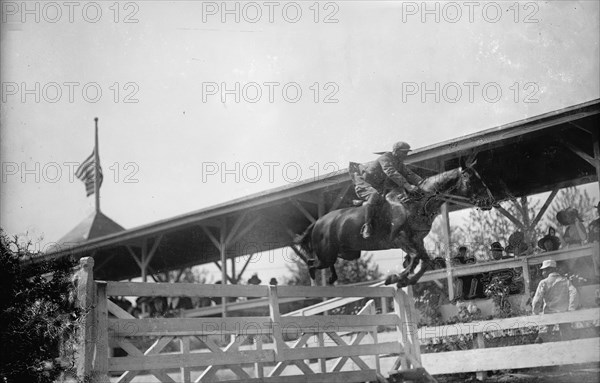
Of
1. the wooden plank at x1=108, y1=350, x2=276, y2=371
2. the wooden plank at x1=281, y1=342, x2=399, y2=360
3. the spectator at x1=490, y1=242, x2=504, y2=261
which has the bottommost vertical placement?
the wooden plank at x1=281, y1=342, x2=399, y2=360

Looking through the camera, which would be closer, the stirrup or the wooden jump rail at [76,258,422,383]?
the wooden jump rail at [76,258,422,383]

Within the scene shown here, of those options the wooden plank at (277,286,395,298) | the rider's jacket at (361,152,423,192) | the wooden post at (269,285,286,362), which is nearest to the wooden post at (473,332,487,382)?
the wooden plank at (277,286,395,298)

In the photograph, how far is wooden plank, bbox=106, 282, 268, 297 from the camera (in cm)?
711

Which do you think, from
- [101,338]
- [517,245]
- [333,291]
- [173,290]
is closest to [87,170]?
[517,245]

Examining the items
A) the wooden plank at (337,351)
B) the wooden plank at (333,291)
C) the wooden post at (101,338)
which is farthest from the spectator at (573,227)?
the wooden post at (101,338)

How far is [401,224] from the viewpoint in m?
10.8

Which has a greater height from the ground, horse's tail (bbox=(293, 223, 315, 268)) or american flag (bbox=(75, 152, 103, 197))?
american flag (bbox=(75, 152, 103, 197))

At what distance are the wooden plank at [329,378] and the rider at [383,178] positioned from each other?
268cm

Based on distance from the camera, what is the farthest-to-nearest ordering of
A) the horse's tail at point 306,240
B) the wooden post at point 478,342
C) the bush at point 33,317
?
the horse's tail at point 306,240, the wooden post at point 478,342, the bush at point 33,317

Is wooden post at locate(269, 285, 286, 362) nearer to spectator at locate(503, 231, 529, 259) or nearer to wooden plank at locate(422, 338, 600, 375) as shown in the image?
wooden plank at locate(422, 338, 600, 375)

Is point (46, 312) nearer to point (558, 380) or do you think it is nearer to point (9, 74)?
point (9, 74)

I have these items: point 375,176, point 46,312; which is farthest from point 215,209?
point 46,312

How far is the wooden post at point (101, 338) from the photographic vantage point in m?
6.63

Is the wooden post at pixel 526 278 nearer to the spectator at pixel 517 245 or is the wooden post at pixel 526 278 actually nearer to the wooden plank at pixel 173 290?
the spectator at pixel 517 245
